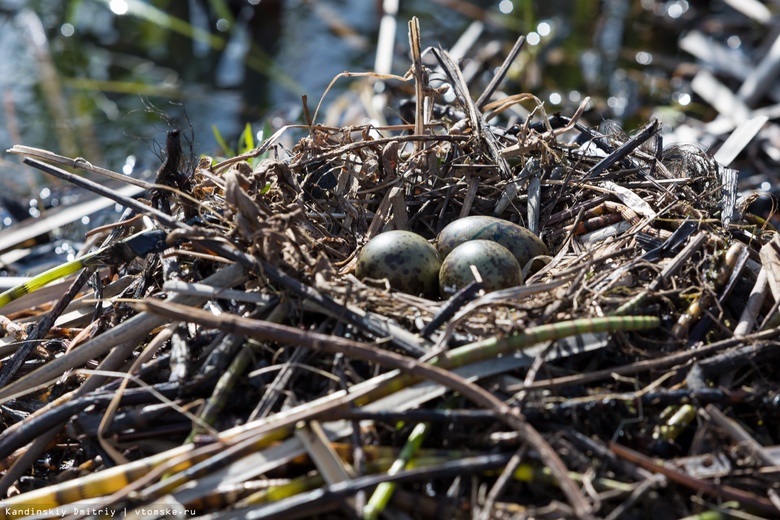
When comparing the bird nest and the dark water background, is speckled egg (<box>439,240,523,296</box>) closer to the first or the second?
the bird nest

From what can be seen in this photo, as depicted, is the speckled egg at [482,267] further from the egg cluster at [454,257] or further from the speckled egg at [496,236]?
the speckled egg at [496,236]

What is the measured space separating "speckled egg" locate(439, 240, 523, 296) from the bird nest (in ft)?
0.41

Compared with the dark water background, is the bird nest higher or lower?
lower

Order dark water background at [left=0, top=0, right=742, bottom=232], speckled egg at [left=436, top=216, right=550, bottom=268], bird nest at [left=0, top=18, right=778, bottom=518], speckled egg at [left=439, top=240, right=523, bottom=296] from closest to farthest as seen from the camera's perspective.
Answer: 1. bird nest at [left=0, top=18, right=778, bottom=518]
2. speckled egg at [left=439, top=240, right=523, bottom=296]
3. speckled egg at [left=436, top=216, right=550, bottom=268]
4. dark water background at [left=0, top=0, right=742, bottom=232]

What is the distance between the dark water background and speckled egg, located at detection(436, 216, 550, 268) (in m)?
3.05

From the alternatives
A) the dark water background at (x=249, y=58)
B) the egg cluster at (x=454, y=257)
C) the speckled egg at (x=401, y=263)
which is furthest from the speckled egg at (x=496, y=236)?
the dark water background at (x=249, y=58)

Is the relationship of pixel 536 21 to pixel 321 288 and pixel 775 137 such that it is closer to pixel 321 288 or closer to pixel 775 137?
pixel 775 137

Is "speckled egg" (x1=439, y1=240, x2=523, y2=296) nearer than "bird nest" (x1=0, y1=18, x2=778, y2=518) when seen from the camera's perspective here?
No

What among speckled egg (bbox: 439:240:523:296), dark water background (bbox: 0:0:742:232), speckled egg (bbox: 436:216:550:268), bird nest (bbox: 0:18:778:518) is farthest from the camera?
dark water background (bbox: 0:0:742:232)

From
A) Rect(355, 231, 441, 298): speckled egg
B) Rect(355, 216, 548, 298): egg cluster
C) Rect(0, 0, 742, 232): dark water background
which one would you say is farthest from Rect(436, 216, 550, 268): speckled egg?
Rect(0, 0, 742, 232): dark water background

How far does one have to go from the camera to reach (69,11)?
7.46m

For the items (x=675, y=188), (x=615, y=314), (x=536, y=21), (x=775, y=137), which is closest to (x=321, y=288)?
(x=615, y=314)

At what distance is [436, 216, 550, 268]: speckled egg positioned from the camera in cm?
283

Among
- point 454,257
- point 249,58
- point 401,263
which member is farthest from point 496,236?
point 249,58
